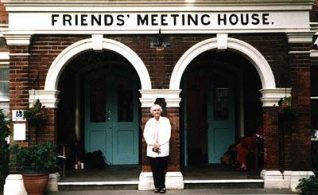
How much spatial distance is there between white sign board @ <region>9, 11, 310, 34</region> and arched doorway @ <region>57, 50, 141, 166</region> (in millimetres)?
2658

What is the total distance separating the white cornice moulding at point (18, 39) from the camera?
9.86 m

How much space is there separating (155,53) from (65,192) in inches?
139

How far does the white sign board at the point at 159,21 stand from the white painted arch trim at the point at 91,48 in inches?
11.0

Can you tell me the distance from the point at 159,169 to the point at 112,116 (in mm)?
4005

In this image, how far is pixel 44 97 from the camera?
9.94m

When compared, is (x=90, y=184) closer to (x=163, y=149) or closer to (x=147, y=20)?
(x=163, y=149)

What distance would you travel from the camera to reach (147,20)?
33.0ft

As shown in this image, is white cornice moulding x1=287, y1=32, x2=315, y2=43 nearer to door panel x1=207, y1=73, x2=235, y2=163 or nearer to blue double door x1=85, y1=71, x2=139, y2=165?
door panel x1=207, y1=73, x2=235, y2=163

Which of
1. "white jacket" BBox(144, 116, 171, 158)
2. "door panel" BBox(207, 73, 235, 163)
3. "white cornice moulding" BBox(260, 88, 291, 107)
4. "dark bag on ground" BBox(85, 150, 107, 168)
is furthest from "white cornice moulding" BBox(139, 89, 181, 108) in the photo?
"door panel" BBox(207, 73, 235, 163)

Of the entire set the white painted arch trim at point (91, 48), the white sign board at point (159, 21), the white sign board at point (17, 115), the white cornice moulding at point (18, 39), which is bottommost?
the white sign board at point (17, 115)

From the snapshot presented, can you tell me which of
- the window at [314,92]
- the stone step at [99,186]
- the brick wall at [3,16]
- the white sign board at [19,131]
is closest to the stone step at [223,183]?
the stone step at [99,186]

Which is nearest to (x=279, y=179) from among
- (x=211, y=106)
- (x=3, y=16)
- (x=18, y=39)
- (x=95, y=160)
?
(x=211, y=106)

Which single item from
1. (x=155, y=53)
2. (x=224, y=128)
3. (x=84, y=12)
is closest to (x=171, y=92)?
(x=155, y=53)

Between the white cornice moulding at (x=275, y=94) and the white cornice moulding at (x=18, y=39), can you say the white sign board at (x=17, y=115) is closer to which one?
the white cornice moulding at (x=18, y=39)
